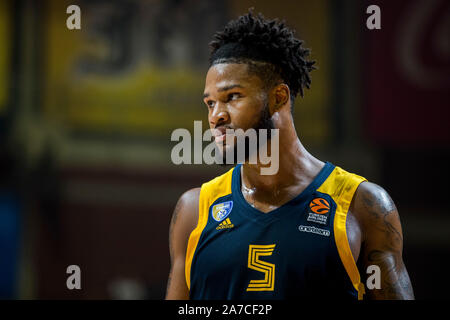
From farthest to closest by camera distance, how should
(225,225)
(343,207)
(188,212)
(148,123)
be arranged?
(148,123) < (188,212) < (225,225) < (343,207)

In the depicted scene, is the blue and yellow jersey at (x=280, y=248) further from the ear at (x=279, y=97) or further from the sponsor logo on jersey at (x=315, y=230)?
the ear at (x=279, y=97)

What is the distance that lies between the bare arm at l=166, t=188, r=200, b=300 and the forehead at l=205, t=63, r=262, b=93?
63 cm

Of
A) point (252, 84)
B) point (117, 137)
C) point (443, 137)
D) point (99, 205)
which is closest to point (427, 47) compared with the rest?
point (443, 137)

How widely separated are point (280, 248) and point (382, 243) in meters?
0.48

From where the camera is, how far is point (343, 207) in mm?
2834

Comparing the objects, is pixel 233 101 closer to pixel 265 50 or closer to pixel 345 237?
pixel 265 50

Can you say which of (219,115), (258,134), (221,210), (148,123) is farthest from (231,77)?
(148,123)

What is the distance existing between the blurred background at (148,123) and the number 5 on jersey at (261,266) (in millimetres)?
6415

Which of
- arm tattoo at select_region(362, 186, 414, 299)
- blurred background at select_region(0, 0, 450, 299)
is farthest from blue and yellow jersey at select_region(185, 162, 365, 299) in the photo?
blurred background at select_region(0, 0, 450, 299)

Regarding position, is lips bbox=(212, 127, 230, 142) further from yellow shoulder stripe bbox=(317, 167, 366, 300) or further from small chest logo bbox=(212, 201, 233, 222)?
yellow shoulder stripe bbox=(317, 167, 366, 300)

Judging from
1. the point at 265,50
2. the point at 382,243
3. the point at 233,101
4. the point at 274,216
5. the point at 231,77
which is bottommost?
the point at 382,243

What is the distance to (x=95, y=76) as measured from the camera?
32.4 ft

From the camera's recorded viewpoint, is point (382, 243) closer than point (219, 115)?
Yes
